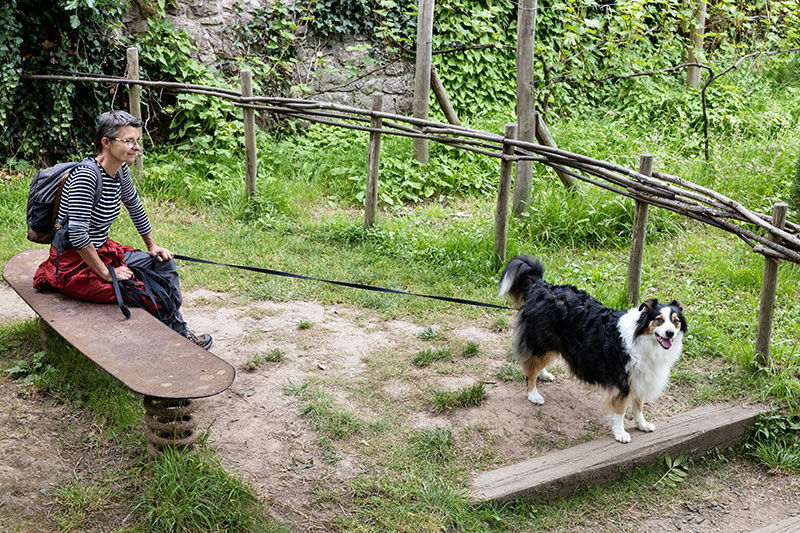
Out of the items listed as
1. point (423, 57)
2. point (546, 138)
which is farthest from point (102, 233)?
point (423, 57)

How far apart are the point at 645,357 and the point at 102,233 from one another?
10.3ft

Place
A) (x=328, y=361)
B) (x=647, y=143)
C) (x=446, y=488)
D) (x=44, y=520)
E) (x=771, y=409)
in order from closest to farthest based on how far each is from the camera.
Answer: (x=44, y=520) < (x=446, y=488) < (x=771, y=409) < (x=328, y=361) < (x=647, y=143)

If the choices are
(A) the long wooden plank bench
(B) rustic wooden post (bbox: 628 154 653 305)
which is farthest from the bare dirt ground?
(B) rustic wooden post (bbox: 628 154 653 305)

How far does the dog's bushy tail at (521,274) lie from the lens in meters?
4.42

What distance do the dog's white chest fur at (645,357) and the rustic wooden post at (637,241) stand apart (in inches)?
56.3

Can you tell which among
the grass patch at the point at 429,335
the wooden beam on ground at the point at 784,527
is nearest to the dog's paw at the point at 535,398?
the grass patch at the point at 429,335

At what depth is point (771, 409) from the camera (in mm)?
4391

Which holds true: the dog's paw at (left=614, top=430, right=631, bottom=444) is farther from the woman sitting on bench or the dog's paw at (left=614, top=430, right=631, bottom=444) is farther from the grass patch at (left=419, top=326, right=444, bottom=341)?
the woman sitting on bench

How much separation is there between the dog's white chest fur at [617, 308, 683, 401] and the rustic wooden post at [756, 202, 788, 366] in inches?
44.3

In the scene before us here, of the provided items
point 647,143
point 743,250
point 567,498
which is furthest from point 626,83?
point 567,498

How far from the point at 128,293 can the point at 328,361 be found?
4.68ft

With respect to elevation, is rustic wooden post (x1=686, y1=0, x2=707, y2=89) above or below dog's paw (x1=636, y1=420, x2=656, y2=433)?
above

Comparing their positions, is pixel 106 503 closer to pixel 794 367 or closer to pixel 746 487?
pixel 746 487

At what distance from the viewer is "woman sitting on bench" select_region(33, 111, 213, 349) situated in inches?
148
